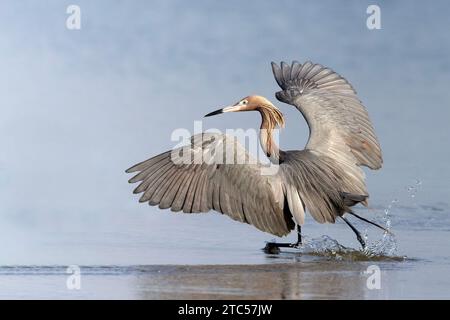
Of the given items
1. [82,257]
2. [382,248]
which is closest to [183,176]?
[82,257]

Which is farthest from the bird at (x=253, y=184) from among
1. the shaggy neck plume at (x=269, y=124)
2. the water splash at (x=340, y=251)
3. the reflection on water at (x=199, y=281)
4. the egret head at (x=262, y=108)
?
the egret head at (x=262, y=108)

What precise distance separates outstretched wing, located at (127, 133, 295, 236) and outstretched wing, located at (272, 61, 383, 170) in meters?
1.08

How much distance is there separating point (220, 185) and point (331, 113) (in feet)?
6.58

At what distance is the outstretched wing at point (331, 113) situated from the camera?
37.7 feet

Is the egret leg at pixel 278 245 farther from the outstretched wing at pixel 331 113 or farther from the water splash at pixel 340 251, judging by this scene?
the outstretched wing at pixel 331 113

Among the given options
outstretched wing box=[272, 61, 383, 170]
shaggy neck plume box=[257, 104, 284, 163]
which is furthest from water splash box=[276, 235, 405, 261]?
shaggy neck plume box=[257, 104, 284, 163]

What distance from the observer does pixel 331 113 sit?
11.9 meters

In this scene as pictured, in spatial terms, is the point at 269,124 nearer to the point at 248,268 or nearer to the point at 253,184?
the point at 253,184

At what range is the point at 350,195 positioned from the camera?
10680 millimetres

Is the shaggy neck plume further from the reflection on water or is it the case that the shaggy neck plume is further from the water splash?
the reflection on water

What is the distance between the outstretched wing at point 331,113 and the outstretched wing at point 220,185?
108cm

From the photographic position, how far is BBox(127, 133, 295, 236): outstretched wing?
10.4 metres

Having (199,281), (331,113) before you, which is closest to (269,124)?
(331,113)

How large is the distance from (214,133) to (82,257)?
1677mm
